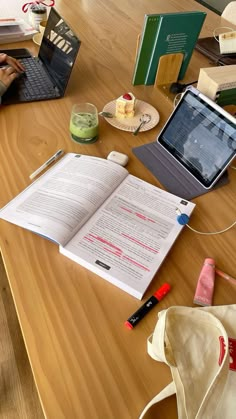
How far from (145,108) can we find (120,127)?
135 millimetres

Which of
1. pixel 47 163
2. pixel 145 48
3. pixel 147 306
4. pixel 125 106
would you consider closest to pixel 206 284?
pixel 147 306

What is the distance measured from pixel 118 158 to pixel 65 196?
0.64 feet

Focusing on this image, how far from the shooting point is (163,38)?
1.06m

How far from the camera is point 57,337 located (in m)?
0.59

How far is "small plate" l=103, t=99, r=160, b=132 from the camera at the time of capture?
1.01m

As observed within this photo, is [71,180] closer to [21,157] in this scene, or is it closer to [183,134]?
[21,157]

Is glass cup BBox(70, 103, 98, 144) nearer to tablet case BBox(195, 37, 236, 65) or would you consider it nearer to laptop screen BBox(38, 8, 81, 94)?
laptop screen BBox(38, 8, 81, 94)

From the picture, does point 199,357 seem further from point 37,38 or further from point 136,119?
point 37,38

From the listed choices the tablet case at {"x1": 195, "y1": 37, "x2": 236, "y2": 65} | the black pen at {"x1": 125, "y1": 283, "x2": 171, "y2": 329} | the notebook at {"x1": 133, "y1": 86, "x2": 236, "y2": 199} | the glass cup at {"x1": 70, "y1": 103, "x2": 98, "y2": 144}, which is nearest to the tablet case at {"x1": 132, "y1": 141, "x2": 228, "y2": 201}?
the notebook at {"x1": 133, "y1": 86, "x2": 236, "y2": 199}

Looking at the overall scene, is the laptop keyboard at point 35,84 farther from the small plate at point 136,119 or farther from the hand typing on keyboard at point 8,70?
the small plate at point 136,119

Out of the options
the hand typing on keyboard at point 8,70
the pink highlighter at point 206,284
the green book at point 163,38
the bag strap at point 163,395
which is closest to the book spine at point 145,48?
the green book at point 163,38

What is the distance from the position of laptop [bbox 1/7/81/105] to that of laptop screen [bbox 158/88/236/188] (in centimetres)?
35

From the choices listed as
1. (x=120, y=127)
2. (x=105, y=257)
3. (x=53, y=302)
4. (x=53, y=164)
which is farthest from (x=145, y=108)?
(x=53, y=302)

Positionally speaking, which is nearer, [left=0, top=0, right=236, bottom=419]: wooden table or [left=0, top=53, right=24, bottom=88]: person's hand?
[left=0, top=0, right=236, bottom=419]: wooden table
